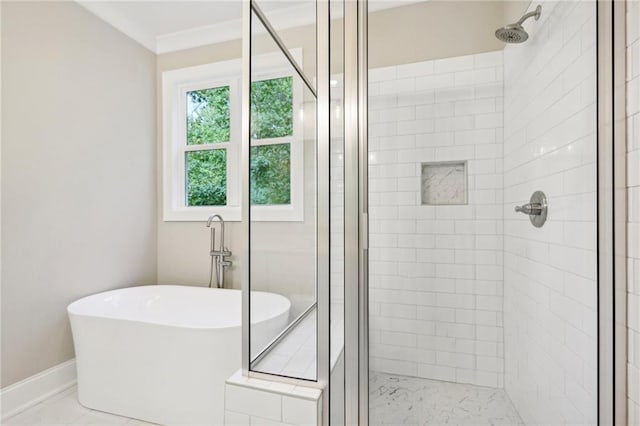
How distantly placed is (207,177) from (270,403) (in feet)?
7.01

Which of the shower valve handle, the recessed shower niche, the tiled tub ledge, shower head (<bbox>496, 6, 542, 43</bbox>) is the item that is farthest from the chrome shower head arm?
the tiled tub ledge

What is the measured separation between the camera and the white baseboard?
1782 mm

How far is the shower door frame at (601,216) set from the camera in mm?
1007

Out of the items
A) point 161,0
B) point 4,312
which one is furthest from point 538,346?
point 161,0

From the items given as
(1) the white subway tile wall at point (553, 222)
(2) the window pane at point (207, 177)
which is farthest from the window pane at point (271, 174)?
(2) the window pane at point (207, 177)

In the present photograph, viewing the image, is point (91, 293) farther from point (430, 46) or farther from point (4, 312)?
point (430, 46)

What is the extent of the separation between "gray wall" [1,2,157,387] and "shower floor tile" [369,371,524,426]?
6.83 feet

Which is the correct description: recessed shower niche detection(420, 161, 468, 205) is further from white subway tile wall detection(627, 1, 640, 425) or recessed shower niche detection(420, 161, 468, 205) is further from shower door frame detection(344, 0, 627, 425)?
white subway tile wall detection(627, 1, 640, 425)

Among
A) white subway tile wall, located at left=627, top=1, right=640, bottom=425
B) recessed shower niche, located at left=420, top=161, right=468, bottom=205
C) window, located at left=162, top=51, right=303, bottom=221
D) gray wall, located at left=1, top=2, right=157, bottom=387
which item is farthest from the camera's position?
window, located at left=162, top=51, right=303, bottom=221

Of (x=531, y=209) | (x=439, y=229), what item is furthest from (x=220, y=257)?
(x=531, y=209)

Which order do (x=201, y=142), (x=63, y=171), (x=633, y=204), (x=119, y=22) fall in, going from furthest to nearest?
(x=201, y=142), (x=119, y=22), (x=63, y=171), (x=633, y=204)

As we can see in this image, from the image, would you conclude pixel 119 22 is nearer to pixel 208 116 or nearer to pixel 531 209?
pixel 208 116

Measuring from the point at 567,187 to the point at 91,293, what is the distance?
2849 mm

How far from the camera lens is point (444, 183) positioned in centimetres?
150
